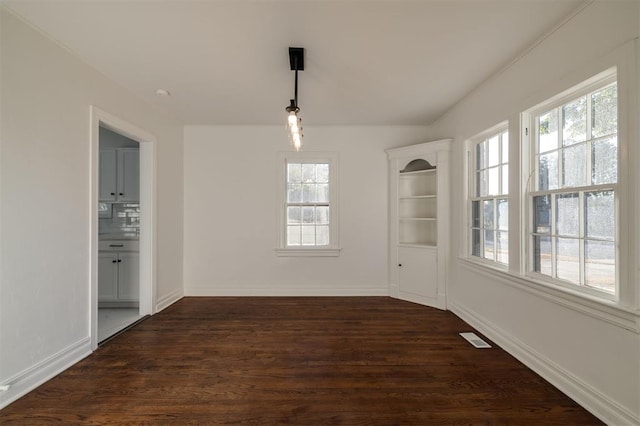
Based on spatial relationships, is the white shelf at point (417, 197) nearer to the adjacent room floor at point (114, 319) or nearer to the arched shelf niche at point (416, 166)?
the arched shelf niche at point (416, 166)

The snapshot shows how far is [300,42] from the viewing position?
2.12 m

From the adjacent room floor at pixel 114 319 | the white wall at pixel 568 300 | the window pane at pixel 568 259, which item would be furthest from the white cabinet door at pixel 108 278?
the window pane at pixel 568 259

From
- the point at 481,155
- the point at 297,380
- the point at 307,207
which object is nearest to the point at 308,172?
the point at 307,207

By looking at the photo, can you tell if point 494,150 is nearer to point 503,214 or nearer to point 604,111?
point 503,214

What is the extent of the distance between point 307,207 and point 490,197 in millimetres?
2446

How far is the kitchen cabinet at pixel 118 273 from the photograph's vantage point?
3.61 m

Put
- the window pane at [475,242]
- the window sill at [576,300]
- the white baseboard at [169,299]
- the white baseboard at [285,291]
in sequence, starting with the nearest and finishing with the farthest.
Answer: the window sill at [576,300], the window pane at [475,242], the white baseboard at [169,299], the white baseboard at [285,291]

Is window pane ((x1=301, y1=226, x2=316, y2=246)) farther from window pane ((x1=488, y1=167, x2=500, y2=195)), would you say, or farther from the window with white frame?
the window with white frame

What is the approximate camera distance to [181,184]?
411cm

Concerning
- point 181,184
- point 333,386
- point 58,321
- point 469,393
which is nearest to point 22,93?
point 58,321

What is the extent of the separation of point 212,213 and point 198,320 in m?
1.61

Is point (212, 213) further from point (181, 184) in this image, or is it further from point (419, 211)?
point (419, 211)

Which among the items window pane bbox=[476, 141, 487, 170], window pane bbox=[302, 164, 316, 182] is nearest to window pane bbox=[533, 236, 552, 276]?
window pane bbox=[476, 141, 487, 170]

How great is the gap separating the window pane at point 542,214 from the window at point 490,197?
341 millimetres
